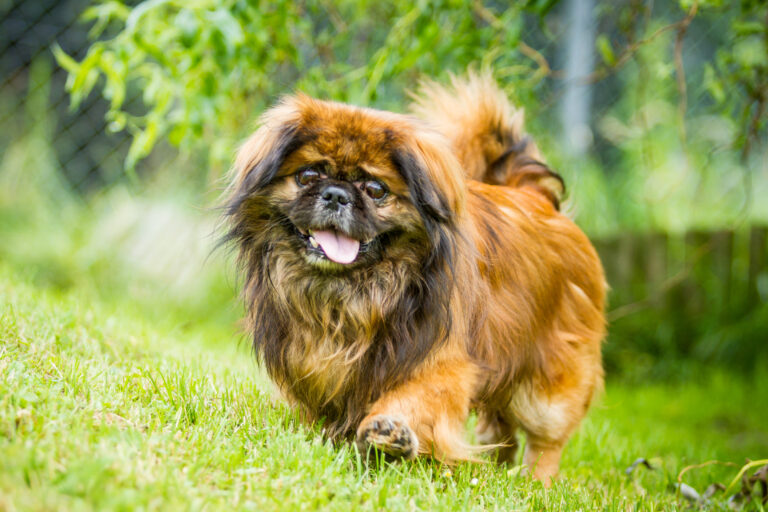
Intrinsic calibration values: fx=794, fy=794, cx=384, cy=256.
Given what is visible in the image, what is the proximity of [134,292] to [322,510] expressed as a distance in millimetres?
4396

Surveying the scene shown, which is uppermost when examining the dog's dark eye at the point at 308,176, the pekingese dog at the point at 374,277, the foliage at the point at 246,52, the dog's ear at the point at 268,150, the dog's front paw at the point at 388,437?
the foliage at the point at 246,52

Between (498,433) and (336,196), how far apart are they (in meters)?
1.71

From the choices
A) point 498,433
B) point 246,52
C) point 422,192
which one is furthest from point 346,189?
point 246,52

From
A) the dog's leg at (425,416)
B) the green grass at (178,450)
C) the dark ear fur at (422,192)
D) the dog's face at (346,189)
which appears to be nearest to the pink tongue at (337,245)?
the dog's face at (346,189)

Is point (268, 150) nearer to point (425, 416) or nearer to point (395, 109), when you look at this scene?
point (425, 416)

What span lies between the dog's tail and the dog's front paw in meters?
1.60

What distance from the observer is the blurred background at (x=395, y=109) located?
4840 mm

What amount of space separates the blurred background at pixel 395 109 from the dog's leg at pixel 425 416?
210 cm

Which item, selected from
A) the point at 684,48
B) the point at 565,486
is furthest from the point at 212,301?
the point at 684,48

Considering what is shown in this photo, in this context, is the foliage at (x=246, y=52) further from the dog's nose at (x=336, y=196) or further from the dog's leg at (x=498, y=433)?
the dog's leg at (x=498, y=433)

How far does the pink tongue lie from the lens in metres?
2.97

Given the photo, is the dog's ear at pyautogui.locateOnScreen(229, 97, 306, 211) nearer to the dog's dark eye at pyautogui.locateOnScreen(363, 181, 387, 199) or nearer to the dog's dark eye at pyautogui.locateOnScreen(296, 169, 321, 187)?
the dog's dark eye at pyautogui.locateOnScreen(296, 169, 321, 187)

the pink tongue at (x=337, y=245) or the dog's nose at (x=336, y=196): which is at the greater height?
the dog's nose at (x=336, y=196)

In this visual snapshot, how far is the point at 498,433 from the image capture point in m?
3.97
